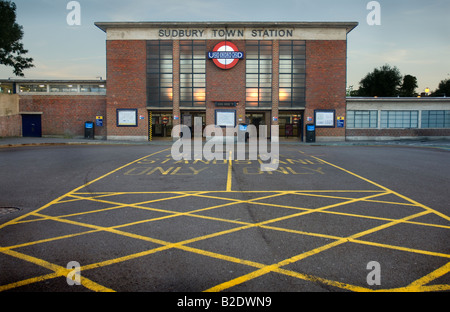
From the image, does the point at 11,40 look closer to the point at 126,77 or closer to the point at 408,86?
the point at 126,77

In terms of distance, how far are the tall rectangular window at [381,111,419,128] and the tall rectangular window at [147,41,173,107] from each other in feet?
69.7

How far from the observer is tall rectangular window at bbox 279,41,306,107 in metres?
29.7

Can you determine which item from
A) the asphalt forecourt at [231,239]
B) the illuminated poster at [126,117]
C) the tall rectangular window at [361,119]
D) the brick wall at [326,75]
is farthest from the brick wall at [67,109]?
the asphalt forecourt at [231,239]

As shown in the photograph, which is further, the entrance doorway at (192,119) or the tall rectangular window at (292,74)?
the entrance doorway at (192,119)

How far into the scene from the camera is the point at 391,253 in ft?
13.3

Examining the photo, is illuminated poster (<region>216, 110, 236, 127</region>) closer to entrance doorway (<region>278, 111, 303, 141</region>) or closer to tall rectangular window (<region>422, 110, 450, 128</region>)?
entrance doorway (<region>278, 111, 303, 141</region>)

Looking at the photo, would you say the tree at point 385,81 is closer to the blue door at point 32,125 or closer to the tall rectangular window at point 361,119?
the tall rectangular window at point 361,119

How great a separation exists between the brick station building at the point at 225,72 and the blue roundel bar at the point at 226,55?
94mm

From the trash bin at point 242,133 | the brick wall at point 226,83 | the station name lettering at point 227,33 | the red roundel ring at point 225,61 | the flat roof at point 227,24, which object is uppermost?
the flat roof at point 227,24

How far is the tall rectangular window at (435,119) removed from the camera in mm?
31000

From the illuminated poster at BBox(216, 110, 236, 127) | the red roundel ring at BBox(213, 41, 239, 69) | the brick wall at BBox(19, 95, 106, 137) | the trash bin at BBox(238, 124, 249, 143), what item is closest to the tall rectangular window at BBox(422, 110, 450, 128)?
the trash bin at BBox(238, 124, 249, 143)

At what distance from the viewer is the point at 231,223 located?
534cm

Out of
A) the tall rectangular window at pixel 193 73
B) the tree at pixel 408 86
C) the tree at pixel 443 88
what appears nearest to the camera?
the tall rectangular window at pixel 193 73
